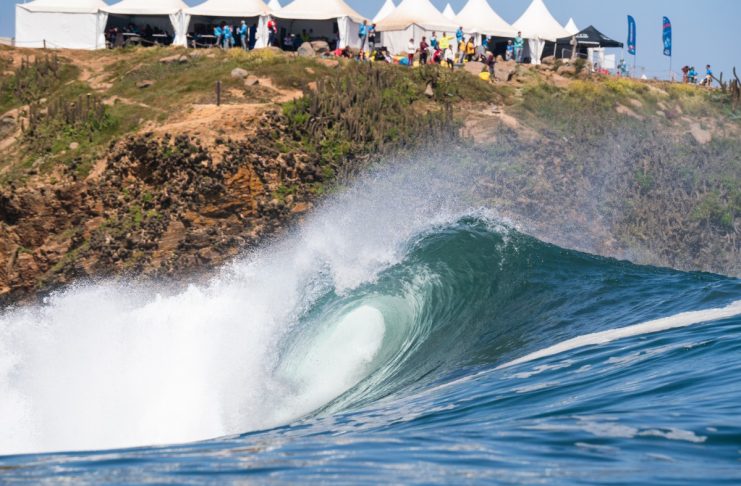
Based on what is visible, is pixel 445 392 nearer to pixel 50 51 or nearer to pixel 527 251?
pixel 527 251

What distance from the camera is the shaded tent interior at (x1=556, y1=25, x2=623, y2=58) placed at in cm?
4191

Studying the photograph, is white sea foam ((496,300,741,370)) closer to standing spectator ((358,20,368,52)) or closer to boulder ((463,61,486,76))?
boulder ((463,61,486,76))

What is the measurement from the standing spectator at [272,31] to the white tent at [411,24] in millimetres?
4385

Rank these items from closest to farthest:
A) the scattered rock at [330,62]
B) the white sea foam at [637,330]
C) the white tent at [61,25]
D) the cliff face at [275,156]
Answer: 1. the white sea foam at [637,330]
2. the cliff face at [275,156]
3. the scattered rock at [330,62]
4. the white tent at [61,25]

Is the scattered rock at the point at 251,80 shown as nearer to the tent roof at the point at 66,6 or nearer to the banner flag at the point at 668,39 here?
the tent roof at the point at 66,6

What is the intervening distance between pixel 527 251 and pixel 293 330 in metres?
4.50

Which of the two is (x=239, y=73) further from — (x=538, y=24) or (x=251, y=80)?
(x=538, y=24)

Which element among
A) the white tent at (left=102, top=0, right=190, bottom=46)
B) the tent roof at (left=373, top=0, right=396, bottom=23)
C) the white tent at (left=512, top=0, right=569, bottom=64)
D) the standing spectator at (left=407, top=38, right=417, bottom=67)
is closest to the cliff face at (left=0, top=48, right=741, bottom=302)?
the white tent at (left=102, top=0, right=190, bottom=46)

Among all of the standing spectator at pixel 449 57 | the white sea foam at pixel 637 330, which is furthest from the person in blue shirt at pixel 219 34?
the white sea foam at pixel 637 330

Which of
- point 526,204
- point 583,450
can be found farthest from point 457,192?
point 583,450

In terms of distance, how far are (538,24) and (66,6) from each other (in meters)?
18.8

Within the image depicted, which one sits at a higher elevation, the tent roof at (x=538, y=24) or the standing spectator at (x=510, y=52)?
the tent roof at (x=538, y=24)

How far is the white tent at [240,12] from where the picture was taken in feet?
118

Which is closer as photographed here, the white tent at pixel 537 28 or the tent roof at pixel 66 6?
the tent roof at pixel 66 6
